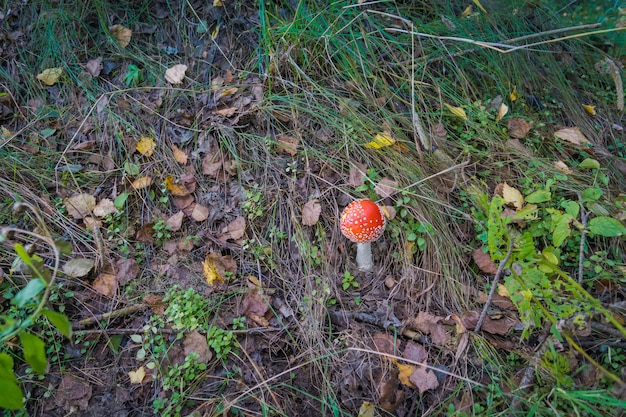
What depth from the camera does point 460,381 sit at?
6.83ft

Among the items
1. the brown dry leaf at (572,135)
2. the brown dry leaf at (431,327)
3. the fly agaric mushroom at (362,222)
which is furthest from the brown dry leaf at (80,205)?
the brown dry leaf at (572,135)

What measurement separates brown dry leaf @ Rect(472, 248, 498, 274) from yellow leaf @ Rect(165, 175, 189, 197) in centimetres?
188

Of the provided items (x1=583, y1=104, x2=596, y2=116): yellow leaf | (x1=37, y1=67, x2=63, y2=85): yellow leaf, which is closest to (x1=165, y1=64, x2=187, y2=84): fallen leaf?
(x1=37, y1=67, x2=63, y2=85): yellow leaf

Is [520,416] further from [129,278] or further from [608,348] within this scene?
[129,278]

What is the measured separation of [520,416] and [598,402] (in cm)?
32

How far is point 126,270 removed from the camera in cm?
249

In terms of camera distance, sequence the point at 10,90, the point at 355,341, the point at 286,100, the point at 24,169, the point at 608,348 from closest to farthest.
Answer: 1. the point at 608,348
2. the point at 355,341
3. the point at 24,169
4. the point at 286,100
5. the point at 10,90

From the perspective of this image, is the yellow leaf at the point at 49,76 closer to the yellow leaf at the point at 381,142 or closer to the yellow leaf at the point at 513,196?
the yellow leaf at the point at 381,142

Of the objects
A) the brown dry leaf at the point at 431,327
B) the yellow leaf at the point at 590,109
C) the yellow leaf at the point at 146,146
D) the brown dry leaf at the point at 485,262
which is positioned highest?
the yellow leaf at the point at 590,109

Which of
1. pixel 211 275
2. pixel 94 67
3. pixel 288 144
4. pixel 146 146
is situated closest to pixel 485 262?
pixel 288 144

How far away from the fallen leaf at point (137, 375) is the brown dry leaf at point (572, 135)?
3.01 metres

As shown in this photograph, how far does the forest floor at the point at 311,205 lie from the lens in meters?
2.09

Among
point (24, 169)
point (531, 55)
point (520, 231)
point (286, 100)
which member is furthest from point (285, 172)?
point (531, 55)

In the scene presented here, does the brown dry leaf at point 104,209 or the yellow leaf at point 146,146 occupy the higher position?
the yellow leaf at point 146,146
